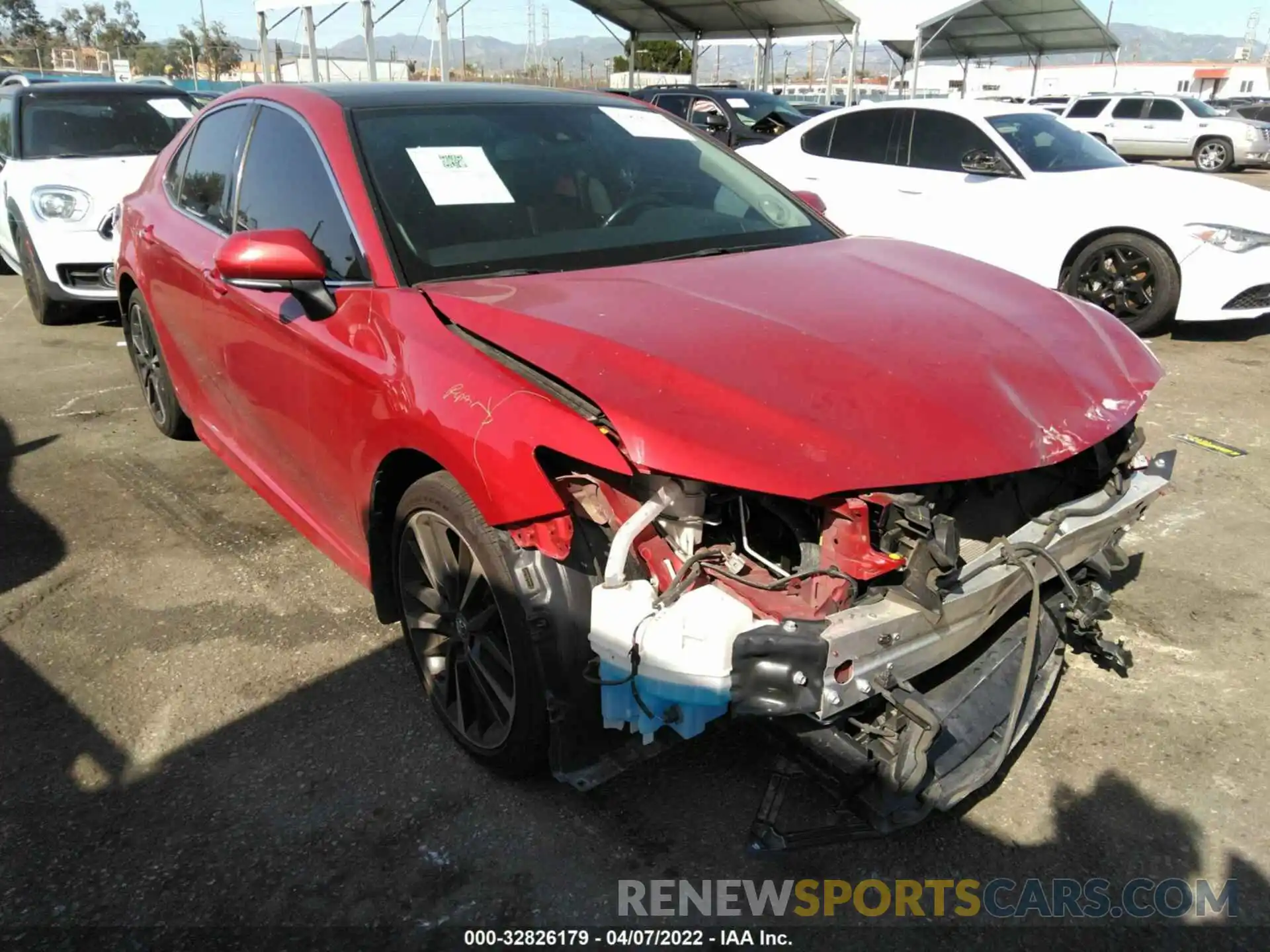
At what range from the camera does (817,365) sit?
214 centimetres

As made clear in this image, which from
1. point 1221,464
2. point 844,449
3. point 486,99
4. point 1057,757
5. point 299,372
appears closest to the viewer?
point 844,449

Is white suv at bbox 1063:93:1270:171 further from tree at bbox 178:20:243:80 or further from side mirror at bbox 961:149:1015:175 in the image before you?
tree at bbox 178:20:243:80

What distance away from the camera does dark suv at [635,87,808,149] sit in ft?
43.8

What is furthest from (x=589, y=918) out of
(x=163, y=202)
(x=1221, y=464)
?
(x=1221, y=464)

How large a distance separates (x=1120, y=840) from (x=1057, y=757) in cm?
31

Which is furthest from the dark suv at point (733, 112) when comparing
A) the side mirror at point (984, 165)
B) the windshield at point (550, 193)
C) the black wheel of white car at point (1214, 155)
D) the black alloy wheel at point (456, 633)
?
the black wheel of white car at point (1214, 155)

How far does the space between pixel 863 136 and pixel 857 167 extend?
30 centimetres

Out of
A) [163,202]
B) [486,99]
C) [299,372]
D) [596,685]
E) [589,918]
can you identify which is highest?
[486,99]

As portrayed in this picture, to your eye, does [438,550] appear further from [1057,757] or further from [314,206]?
[1057,757]

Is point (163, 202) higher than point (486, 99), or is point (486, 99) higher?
point (486, 99)

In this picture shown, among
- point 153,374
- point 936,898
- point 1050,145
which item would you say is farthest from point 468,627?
point 1050,145

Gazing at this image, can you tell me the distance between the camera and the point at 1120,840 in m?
2.32

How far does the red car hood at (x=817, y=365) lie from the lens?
192 cm

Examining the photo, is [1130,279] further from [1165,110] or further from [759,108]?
[1165,110]
